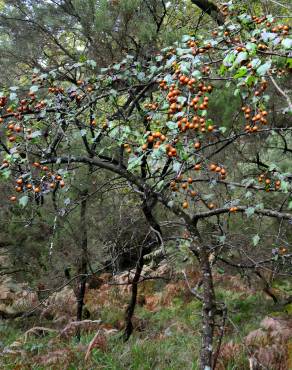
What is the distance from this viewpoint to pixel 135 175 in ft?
12.7

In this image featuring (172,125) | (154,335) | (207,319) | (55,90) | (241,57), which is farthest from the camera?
A: (154,335)

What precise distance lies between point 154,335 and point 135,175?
174 inches

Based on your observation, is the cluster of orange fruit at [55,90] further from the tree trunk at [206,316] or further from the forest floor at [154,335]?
the forest floor at [154,335]

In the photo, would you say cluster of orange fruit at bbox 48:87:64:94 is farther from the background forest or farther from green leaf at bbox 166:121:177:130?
green leaf at bbox 166:121:177:130

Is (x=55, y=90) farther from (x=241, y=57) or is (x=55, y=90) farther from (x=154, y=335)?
(x=154, y=335)

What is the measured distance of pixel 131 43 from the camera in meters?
5.62

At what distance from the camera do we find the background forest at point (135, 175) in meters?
3.07

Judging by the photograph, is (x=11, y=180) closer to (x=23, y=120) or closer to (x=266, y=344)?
(x=23, y=120)

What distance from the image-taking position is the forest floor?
505 centimetres

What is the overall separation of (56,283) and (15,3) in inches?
184

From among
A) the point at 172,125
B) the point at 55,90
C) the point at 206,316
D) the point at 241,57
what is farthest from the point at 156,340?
the point at 241,57

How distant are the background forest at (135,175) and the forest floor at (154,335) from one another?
4cm

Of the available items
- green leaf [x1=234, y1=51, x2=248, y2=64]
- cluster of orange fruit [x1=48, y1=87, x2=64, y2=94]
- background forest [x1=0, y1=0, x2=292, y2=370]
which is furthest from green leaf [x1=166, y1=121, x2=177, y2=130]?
cluster of orange fruit [x1=48, y1=87, x2=64, y2=94]

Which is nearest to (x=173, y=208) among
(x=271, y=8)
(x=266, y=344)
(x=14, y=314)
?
(x=266, y=344)
